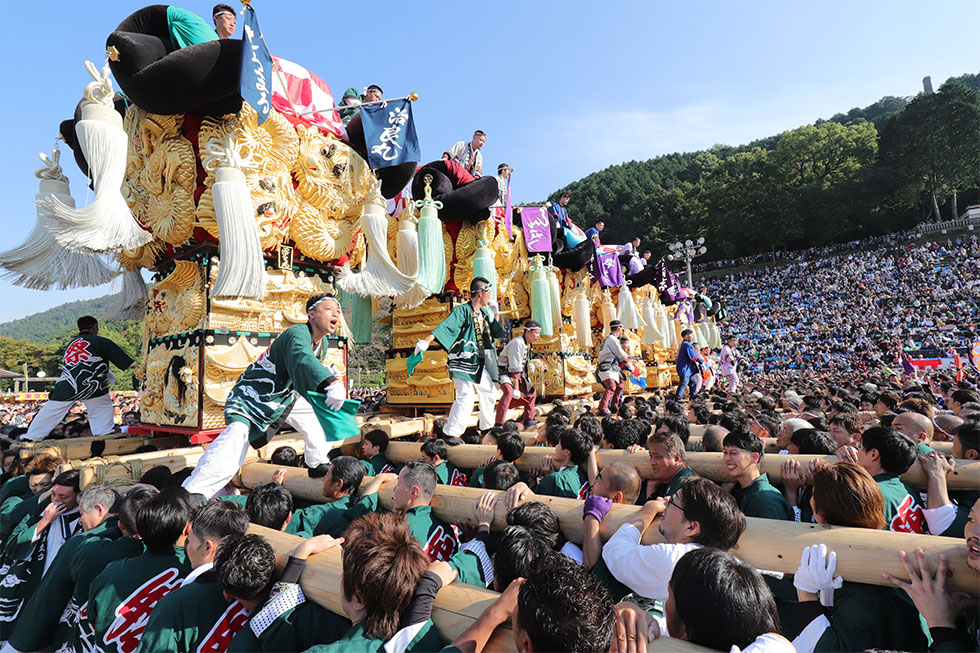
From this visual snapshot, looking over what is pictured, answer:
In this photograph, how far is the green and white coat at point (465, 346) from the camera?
5391 mm

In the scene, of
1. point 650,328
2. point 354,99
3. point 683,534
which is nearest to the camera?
point 683,534

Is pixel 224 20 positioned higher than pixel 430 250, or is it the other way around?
pixel 224 20

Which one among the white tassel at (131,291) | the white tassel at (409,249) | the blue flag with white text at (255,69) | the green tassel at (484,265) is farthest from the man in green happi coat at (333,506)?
the green tassel at (484,265)

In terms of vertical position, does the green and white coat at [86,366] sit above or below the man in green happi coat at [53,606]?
above

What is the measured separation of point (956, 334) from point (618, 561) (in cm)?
3076

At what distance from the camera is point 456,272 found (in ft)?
27.3

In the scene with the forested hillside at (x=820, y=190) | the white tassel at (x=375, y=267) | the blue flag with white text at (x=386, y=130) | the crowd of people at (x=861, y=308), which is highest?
the forested hillside at (x=820, y=190)

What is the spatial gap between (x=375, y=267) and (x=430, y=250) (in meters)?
1.04

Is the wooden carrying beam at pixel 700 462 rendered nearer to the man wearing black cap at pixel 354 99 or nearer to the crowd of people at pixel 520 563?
the crowd of people at pixel 520 563

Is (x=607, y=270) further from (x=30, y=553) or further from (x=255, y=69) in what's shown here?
(x=30, y=553)

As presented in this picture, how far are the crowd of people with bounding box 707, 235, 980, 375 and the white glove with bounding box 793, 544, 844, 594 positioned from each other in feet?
78.1

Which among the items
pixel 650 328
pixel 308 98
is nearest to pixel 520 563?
pixel 308 98

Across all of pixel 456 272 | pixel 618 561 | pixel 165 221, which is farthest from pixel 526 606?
pixel 456 272

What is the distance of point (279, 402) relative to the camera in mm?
3725
